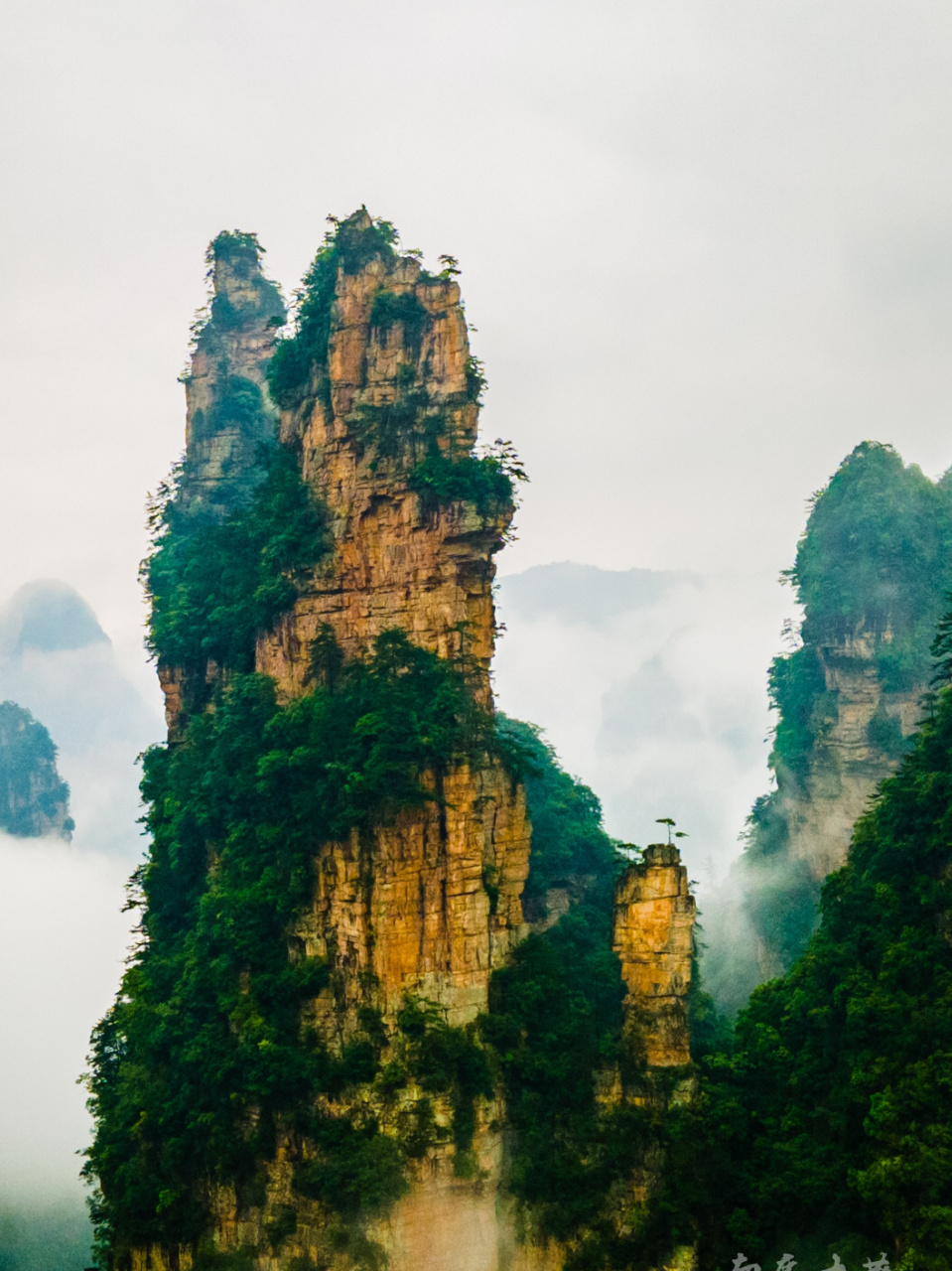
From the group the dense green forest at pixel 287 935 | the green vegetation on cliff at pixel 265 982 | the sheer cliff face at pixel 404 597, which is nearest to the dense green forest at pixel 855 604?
the dense green forest at pixel 287 935

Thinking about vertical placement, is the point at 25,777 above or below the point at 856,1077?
above

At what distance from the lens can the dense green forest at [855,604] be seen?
36.1 m

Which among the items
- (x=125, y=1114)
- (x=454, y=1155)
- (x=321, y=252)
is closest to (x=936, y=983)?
(x=454, y=1155)

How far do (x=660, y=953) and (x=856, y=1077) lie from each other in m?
4.24

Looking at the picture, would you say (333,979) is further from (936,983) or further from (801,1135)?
(936,983)

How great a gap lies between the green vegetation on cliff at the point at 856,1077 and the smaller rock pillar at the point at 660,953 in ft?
3.06

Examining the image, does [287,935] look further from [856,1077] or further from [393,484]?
[856,1077]

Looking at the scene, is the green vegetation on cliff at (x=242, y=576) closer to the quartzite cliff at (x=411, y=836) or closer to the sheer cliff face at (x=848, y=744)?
the quartzite cliff at (x=411, y=836)

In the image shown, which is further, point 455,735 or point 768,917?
point 768,917

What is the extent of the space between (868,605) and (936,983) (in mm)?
15949

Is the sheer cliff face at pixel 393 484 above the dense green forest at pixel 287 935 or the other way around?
above

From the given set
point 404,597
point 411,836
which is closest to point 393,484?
point 404,597

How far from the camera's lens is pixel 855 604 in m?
36.4

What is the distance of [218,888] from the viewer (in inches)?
1031
